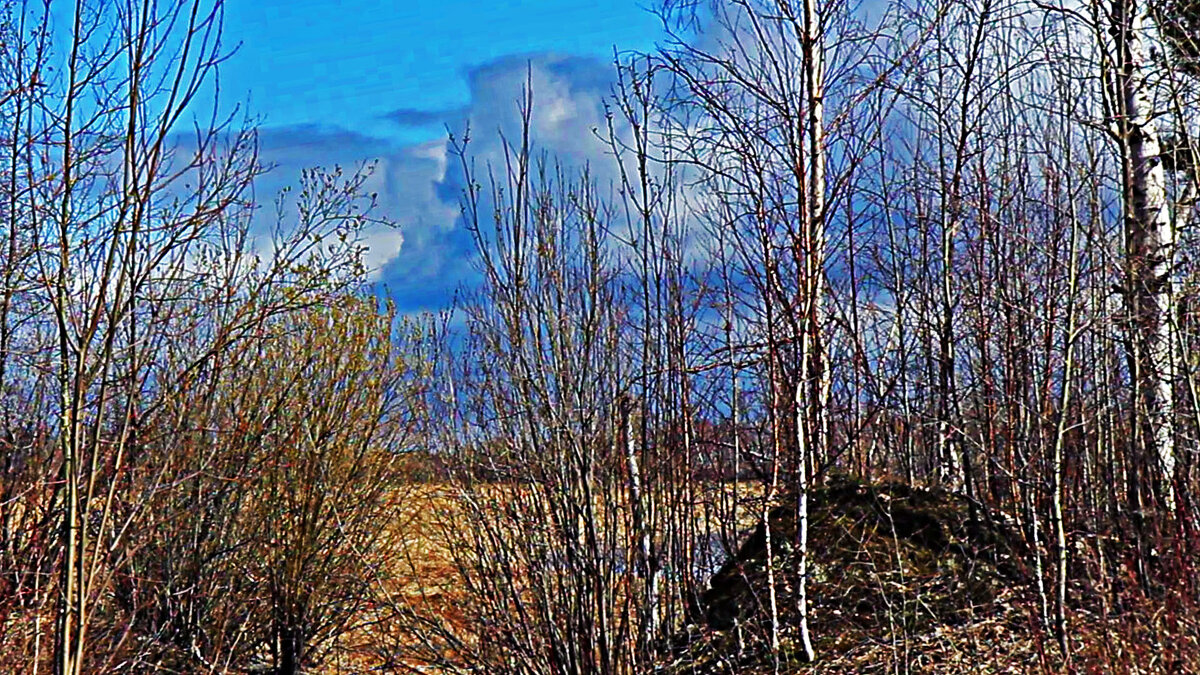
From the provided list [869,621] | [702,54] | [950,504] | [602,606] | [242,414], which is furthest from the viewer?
[242,414]

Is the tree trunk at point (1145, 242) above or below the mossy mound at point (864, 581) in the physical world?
above

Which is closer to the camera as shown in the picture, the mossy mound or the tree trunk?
the tree trunk

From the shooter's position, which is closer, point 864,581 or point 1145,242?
point 1145,242

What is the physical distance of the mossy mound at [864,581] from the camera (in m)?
6.68

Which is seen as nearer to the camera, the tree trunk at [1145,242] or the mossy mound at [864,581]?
the tree trunk at [1145,242]

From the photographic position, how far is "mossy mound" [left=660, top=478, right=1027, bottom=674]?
21.9 ft

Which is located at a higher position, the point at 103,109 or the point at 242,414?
the point at 103,109

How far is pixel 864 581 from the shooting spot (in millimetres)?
7309

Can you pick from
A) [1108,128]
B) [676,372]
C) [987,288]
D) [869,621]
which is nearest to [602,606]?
[676,372]

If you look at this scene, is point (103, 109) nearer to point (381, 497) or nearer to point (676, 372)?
point (676, 372)

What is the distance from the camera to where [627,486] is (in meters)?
5.79

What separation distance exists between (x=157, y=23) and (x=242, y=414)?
5811 mm

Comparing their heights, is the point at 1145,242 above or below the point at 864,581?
above

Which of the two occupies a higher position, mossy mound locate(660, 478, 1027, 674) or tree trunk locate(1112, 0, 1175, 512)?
tree trunk locate(1112, 0, 1175, 512)
